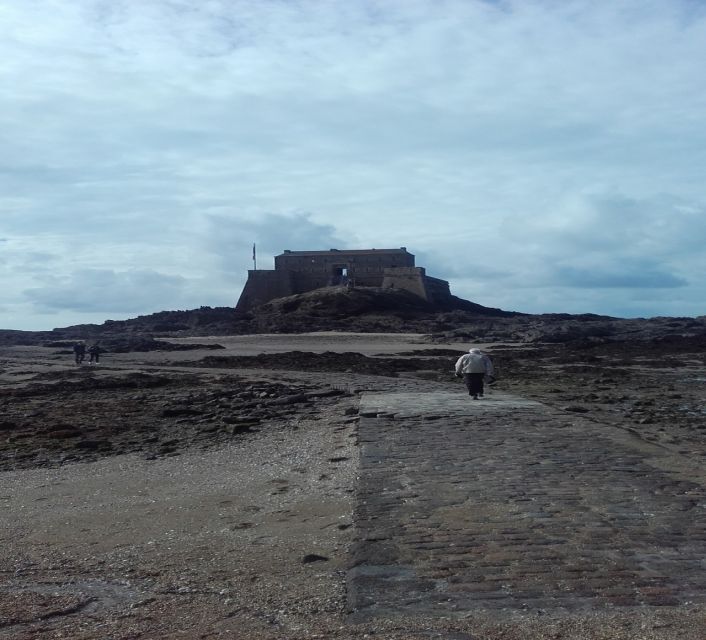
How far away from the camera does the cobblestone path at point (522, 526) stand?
4711mm

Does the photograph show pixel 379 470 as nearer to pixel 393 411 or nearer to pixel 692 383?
pixel 393 411

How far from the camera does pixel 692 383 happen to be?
885 inches

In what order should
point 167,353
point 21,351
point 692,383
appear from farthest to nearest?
point 21,351, point 167,353, point 692,383

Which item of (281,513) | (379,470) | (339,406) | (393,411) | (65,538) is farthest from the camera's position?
(339,406)

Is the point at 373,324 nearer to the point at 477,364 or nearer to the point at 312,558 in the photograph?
the point at 477,364

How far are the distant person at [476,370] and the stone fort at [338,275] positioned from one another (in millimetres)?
45360

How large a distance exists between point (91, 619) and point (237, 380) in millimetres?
18859

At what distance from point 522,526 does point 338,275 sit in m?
60.4

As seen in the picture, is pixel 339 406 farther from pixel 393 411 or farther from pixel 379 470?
pixel 379 470

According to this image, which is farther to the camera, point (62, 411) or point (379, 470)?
point (62, 411)

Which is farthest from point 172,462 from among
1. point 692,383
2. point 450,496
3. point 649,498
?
point 692,383

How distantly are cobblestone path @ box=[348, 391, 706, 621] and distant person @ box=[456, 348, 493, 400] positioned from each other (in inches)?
184

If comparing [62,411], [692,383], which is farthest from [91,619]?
[692,383]

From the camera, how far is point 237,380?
921 inches
